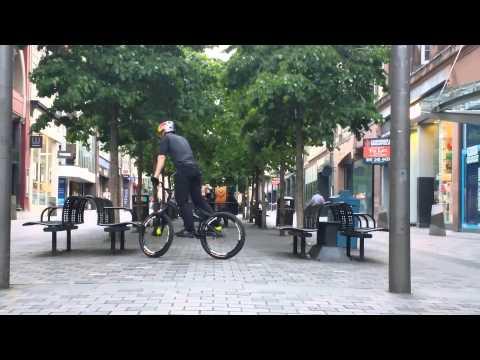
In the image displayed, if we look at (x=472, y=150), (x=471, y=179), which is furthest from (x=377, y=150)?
(x=471, y=179)

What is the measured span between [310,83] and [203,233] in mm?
4735

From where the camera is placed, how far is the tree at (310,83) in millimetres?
12023

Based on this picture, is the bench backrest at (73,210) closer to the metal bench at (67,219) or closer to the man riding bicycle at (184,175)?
the metal bench at (67,219)

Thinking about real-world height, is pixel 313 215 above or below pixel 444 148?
below

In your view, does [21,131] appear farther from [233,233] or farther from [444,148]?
[233,233]

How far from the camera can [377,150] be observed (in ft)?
55.1

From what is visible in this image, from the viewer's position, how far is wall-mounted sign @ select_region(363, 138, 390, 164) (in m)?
16.8

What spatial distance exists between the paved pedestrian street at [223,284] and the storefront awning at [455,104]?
251 cm

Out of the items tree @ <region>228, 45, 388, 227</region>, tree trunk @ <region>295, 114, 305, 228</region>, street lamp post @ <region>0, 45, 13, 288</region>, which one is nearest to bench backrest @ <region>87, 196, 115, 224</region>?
tree @ <region>228, 45, 388, 227</region>

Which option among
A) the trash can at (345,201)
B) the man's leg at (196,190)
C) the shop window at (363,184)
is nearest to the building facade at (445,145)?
the trash can at (345,201)

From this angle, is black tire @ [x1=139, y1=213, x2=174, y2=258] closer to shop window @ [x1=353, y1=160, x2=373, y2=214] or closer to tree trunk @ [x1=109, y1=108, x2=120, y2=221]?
tree trunk @ [x1=109, y1=108, x2=120, y2=221]

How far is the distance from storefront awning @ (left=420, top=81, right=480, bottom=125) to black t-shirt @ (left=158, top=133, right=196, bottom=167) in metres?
4.22
